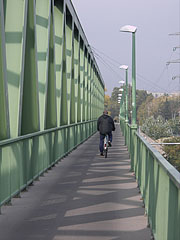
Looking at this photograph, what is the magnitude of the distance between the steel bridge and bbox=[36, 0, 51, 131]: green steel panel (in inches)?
1.0

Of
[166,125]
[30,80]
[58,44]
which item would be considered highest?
[58,44]

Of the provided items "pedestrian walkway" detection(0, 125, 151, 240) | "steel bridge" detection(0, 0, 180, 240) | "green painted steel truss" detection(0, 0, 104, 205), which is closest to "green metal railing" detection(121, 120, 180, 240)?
"steel bridge" detection(0, 0, 180, 240)

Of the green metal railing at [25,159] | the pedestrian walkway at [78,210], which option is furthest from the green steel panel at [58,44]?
the pedestrian walkway at [78,210]

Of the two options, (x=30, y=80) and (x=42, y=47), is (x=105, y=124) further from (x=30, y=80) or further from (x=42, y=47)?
(x=30, y=80)

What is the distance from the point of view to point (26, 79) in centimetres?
1295

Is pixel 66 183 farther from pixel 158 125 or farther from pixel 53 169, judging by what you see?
pixel 158 125

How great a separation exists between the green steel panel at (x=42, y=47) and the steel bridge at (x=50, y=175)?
1.0 inches

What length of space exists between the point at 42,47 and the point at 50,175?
146 inches

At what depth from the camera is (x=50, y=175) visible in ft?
45.3

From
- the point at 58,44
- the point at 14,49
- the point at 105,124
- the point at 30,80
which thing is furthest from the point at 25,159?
the point at 58,44

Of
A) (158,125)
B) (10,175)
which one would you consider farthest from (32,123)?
(158,125)

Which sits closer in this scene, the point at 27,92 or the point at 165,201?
the point at 165,201

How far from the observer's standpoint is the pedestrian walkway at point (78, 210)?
7129 mm

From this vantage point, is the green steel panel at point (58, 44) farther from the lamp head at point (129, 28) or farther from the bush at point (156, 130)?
the bush at point (156, 130)
